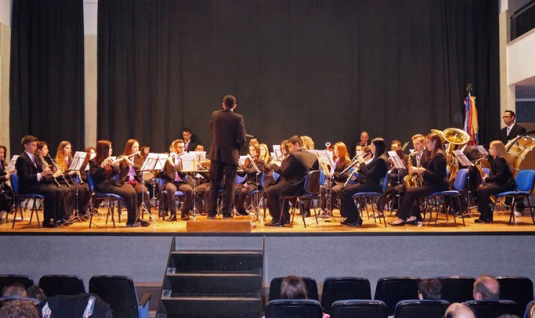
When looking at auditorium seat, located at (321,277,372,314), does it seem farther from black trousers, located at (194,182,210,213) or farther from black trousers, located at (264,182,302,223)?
black trousers, located at (194,182,210,213)

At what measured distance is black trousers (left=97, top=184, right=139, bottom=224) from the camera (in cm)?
972

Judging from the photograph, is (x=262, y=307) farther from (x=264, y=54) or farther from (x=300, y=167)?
(x=264, y=54)

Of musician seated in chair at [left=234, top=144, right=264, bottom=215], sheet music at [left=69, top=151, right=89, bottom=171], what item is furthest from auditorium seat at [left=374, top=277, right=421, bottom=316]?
sheet music at [left=69, top=151, right=89, bottom=171]

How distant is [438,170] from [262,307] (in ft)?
11.2

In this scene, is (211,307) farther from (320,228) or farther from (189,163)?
(189,163)

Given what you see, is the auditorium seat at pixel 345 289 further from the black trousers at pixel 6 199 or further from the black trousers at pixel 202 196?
the black trousers at pixel 6 199

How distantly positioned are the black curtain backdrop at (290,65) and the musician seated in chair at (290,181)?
492cm

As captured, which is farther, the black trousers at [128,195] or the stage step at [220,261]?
the black trousers at [128,195]

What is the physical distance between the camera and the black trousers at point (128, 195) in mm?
9719

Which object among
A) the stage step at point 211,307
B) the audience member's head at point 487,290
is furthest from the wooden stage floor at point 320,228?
the audience member's head at point 487,290

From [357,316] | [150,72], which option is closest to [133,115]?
[150,72]

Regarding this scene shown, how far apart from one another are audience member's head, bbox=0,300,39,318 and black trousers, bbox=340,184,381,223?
6393mm

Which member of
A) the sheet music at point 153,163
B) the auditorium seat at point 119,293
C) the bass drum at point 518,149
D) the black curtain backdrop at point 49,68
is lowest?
the auditorium seat at point 119,293

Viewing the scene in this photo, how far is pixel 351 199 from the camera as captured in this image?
978cm
